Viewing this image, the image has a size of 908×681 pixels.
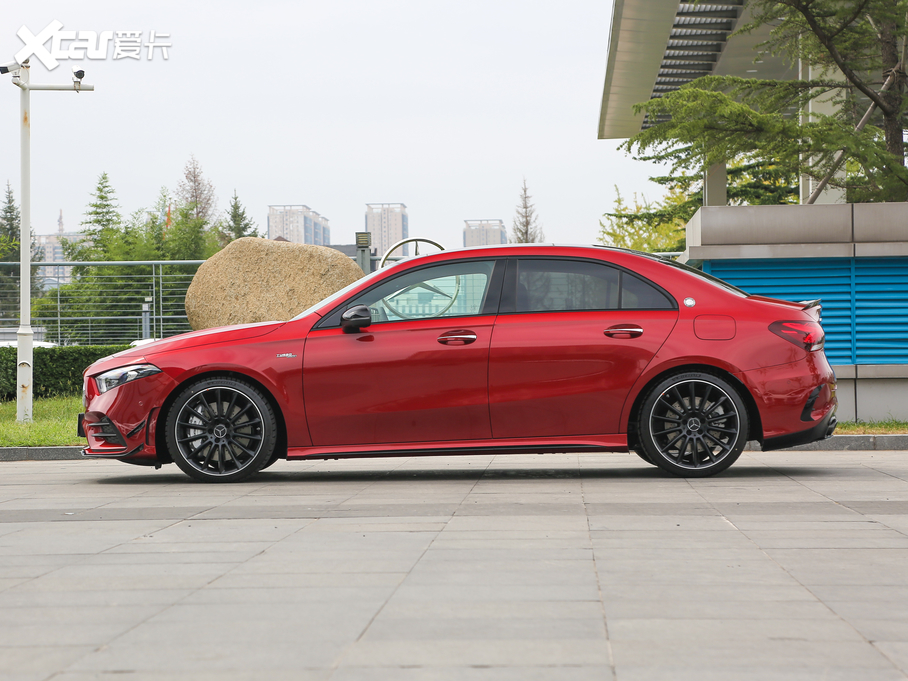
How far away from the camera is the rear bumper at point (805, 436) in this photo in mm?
6676

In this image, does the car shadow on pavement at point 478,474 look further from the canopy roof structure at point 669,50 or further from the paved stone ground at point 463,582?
the canopy roof structure at point 669,50

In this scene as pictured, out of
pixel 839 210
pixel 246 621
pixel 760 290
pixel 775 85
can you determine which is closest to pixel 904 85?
pixel 775 85

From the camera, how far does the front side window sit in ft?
22.4

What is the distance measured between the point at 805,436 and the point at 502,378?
2.09 m

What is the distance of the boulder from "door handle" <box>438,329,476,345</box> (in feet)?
37.8

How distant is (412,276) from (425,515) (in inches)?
84.2

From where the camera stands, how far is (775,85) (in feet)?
47.5

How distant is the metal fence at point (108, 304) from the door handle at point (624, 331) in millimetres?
15009

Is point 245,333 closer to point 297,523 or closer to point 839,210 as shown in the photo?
point 297,523

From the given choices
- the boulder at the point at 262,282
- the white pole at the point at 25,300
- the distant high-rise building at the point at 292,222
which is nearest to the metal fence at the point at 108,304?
the boulder at the point at 262,282

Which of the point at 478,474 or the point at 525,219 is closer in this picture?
the point at 478,474

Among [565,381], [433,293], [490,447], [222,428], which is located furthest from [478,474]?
[222,428]

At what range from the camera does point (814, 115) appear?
46.8 ft

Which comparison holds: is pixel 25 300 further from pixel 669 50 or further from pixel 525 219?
pixel 525 219
